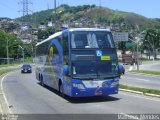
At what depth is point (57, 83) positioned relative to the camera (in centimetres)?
2397

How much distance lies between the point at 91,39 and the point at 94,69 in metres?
1.51

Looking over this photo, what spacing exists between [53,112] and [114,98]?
5.31m

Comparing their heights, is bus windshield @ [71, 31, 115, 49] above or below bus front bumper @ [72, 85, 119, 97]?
above

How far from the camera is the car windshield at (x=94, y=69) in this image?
1978 cm

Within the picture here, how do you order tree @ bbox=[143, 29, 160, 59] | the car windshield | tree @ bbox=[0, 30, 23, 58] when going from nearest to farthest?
the car windshield
tree @ bbox=[143, 29, 160, 59]
tree @ bbox=[0, 30, 23, 58]

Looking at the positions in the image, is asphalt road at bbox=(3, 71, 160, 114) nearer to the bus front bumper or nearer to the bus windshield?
the bus front bumper

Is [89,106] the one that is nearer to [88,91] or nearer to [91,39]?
[88,91]

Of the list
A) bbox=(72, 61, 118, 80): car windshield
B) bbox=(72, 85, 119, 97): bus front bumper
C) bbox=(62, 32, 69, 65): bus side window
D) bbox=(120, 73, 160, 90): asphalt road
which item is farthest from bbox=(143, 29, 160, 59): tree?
bbox=(72, 85, 119, 97): bus front bumper

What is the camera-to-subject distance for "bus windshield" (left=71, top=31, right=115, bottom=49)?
66.6 feet

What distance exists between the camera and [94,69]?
1997 centimetres

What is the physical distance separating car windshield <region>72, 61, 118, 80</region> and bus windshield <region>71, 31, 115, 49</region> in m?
0.84

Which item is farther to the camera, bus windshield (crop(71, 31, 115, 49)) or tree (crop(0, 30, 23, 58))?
tree (crop(0, 30, 23, 58))

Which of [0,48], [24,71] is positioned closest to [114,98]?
[24,71]

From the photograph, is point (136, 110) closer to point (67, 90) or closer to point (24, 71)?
point (67, 90)
